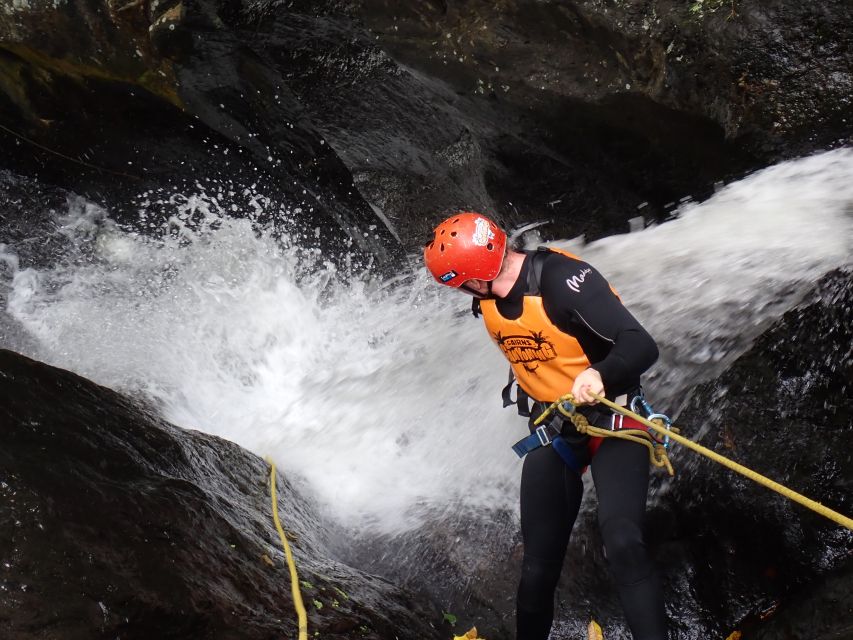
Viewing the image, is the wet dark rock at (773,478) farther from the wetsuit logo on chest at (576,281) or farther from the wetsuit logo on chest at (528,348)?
the wetsuit logo on chest at (576,281)

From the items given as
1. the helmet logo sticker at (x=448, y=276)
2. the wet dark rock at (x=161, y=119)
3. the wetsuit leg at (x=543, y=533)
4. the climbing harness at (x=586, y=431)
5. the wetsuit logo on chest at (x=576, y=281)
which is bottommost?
the wetsuit leg at (x=543, y=533)

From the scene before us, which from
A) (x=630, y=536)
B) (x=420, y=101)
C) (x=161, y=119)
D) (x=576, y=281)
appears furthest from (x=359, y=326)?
(x=630, y=536)

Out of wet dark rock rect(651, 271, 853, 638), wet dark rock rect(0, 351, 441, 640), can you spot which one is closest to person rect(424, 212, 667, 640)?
wet dark rock rect(0, 351, 441, 640)

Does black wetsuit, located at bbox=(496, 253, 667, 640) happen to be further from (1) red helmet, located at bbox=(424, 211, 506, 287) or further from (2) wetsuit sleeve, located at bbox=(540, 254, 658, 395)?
(1) red helmet, located at bbox=(424, 211, 506, 287)

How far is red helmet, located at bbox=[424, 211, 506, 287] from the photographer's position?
328 centimetres

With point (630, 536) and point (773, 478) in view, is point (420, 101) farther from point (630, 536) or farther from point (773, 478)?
point (630, 536)

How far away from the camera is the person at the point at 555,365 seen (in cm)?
302

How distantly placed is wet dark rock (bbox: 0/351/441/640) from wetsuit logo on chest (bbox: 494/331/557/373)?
1.37 m

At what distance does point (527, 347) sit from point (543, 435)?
0.41 meters

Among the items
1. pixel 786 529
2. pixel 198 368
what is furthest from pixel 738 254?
pixel 198 368

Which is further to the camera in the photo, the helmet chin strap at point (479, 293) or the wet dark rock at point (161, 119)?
the wet dark rock at point (161, 119)

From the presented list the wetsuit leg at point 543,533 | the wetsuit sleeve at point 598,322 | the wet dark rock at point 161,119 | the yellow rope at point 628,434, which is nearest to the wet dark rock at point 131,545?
the wetsuit leg at point 543,533

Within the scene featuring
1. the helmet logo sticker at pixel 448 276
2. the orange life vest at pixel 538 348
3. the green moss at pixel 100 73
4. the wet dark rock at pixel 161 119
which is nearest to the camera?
the orange life vest at pixel 538 348

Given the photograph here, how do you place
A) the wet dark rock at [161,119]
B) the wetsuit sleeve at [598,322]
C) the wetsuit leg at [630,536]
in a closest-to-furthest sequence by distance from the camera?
the wetsuit leg at [630,536] < the wetsuit sleeve at [598,322] < the wet dark rock at [161,119]
